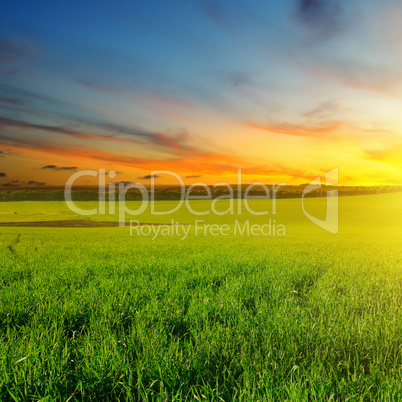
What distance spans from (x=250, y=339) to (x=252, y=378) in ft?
2.37

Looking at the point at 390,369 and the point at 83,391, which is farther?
the point at 390,369

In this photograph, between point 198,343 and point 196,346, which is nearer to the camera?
point 196,346

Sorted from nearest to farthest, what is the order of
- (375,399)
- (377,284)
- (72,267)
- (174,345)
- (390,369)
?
(375,399)
(390,369)
(174,345)
(377,284)
(72,267)

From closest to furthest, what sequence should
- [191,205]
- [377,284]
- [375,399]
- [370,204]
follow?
[375,399]
[377,284]
[370,204]
[191,205]

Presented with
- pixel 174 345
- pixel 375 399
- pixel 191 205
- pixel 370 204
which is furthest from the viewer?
pixel 191 205

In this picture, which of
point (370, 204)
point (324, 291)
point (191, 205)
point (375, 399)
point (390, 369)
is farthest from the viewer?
point (191, 205)

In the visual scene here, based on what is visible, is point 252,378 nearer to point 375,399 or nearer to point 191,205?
point 375,399

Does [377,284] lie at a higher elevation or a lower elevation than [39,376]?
lower

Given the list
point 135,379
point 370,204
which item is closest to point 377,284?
point 135,379

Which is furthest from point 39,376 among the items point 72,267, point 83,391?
point 72,267

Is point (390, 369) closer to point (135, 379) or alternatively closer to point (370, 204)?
point (135, 379)

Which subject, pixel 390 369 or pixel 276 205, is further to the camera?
pixel 276 205

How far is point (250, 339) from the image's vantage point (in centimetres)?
313

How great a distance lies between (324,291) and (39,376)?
4.90 meters
